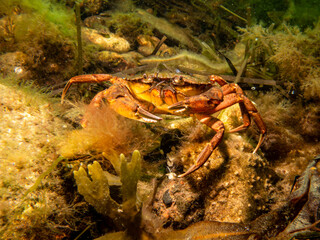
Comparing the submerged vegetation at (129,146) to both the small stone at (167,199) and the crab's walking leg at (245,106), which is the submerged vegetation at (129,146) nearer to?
the small stone at (167,199)

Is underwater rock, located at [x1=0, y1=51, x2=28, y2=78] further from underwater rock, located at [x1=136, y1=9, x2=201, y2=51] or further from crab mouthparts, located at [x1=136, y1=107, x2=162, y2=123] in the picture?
underwater rock, located at [x1=136, y1=9, x2=201, y2=51]

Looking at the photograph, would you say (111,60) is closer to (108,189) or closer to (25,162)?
(25,162)

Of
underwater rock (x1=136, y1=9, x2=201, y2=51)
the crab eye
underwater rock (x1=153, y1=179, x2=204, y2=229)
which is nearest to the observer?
underwater rock (x1=153, y1=179, x2=204, y2=229)

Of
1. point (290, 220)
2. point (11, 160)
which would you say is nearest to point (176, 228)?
point (290, 220)

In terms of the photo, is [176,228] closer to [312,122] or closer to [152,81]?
[152,81]

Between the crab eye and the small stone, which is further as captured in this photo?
the crab eye

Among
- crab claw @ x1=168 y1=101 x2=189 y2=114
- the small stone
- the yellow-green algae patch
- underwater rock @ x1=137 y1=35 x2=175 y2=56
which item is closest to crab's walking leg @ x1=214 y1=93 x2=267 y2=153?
crab claw @ x1=168 y1=101 x2=189 y2=114

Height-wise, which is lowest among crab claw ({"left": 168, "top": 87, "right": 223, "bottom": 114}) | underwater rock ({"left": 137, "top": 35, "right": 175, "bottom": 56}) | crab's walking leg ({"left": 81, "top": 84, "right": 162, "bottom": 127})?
underwater rock ({"left": 137, "top": 35, "right": 175, "bottom": 56})

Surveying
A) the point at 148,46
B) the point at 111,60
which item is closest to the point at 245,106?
the point at 111,60
